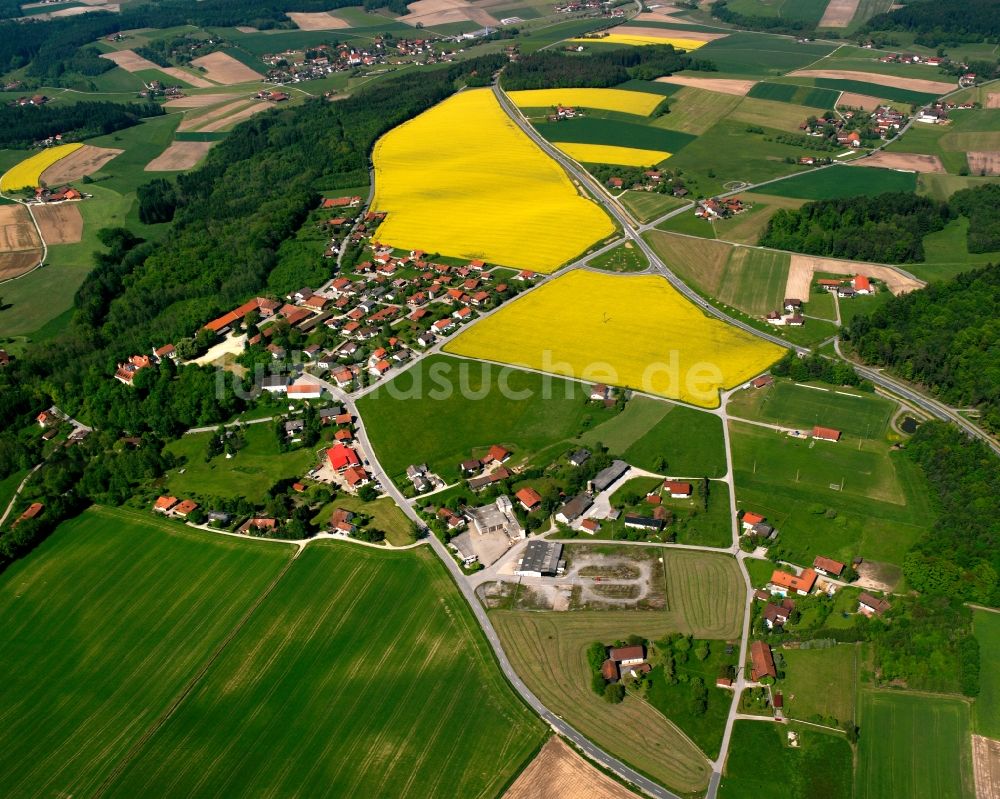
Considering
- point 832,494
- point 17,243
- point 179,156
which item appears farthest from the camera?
point 179,156

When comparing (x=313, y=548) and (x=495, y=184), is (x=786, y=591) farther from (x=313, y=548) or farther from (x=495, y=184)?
(x=495, y=184)

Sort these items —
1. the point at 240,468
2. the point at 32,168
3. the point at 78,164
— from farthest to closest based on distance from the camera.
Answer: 1. the point at 78,164
2. the point at 32,168
3. the point at 240,468

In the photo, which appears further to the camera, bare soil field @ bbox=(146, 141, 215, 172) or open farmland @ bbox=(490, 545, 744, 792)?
bare soil field @ bbox=(146, 141, 215, 172)

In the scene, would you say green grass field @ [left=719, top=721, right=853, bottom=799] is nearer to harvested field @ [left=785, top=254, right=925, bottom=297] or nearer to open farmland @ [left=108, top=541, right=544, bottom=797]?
open farmland @ [left=108, top=541, right=544, bottom=797]

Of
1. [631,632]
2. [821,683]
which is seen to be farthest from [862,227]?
[631,632]

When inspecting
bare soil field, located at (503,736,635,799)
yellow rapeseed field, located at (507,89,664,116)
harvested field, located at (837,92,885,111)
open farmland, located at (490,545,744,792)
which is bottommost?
bare soil field, located at (503,736,635,799)

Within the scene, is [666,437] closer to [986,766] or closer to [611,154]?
[986,766]

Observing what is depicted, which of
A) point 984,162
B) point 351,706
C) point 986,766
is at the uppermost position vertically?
point 984,162

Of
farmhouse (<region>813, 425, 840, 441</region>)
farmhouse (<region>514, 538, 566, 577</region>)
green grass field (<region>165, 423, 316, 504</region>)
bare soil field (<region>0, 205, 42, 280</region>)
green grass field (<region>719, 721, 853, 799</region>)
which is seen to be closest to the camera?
green grass field (<region>719, 721, 853, 799</region>)

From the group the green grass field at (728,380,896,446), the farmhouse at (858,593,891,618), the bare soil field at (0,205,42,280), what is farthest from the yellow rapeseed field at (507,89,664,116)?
the farmhouse at (858,593,891,618)
